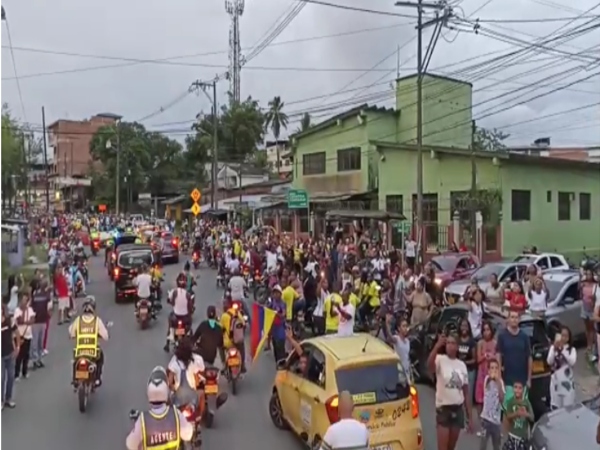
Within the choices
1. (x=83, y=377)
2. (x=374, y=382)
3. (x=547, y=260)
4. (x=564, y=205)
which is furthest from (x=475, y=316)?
(x=564, y=205)

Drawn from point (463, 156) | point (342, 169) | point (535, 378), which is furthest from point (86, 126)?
point (535, 378)

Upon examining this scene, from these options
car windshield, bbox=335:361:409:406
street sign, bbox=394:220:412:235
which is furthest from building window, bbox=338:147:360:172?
car windshield, bbox=335:361:409:406

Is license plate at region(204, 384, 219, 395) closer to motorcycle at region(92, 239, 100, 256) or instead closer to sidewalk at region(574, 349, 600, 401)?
sidewalk at region(574, 349, 600, 401)

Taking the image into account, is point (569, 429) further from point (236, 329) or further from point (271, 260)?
point (271, 260)

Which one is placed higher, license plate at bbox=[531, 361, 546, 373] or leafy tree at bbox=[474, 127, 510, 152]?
leafy tree at bbox=[474, 127, 510, 152]

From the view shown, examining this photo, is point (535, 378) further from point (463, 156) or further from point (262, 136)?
point (262, 136)

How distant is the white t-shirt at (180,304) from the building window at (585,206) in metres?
26.7

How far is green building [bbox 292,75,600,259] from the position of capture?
3191 cm

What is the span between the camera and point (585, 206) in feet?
122

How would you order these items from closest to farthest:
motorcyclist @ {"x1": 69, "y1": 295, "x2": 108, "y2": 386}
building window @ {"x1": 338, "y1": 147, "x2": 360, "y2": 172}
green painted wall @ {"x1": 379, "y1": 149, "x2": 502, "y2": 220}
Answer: motorcyclist @ {"x1": 69, "y1": 295, "x2": 108, "y2": 386} < green painted wall @ {"x1": 379, "y1": 149, "x2": 502, "y2": 220} < building window @ {"x1": 338, "y1": 147, "x2": 360, "y2": 172}

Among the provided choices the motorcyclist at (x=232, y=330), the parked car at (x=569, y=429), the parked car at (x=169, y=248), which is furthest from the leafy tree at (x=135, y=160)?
the parked car at (x=569, y=429)

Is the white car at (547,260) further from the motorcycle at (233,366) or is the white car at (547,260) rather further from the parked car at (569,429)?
the parked car at (569,429)

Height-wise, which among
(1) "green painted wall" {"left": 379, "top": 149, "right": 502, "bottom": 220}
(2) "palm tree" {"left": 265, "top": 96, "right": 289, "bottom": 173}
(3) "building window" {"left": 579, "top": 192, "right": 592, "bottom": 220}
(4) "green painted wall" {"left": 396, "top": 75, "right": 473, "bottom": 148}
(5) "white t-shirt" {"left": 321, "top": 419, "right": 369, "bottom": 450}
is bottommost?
(5) "white t-shirt" {"left": 321, "top": 419, "right": 369, "bottom": 450}

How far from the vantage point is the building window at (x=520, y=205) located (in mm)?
32375
